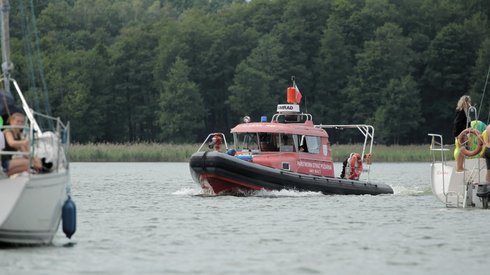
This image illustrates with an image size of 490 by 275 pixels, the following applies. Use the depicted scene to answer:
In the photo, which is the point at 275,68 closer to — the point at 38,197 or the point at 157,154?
the point at 157,154

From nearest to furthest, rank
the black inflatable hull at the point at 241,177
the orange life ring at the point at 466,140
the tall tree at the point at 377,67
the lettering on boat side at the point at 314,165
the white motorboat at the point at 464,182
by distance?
the orange life ring at the point at 466,140 → the white motorboat at the point at 464,182 → the black inflatable hull at the point at 241,177 → the lettering on boat side at the point at 314,165 → the tall tree at the point at 377,67

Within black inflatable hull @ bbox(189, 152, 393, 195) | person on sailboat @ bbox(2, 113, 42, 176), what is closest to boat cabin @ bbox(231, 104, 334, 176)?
black inflatable hull @ bbox(189, 152, 393, 195)

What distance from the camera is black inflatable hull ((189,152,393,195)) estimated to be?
35.8 metres

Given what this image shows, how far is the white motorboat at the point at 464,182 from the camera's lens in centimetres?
3052

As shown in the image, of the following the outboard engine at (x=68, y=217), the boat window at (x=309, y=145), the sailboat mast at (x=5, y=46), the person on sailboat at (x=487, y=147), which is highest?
the sailboat mast at (x=5, y=46)

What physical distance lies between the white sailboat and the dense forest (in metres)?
76.7

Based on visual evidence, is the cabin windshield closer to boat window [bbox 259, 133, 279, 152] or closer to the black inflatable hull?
boat window [bbox 259, 133, 279, 152]

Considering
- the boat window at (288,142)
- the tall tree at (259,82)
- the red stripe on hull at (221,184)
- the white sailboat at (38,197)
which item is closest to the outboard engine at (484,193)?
the red stripe on hull at (221,184)

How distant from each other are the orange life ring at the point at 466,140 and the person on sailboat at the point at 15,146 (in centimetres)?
1064

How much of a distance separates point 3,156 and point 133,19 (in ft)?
399

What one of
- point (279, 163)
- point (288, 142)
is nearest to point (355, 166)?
point (288, 142)

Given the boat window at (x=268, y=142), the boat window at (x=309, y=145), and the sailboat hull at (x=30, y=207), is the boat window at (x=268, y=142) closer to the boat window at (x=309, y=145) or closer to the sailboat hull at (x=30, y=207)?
the boat window at (x=309, y=145)

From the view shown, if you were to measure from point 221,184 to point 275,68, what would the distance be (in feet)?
240

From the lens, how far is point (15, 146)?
22031 millimetres
